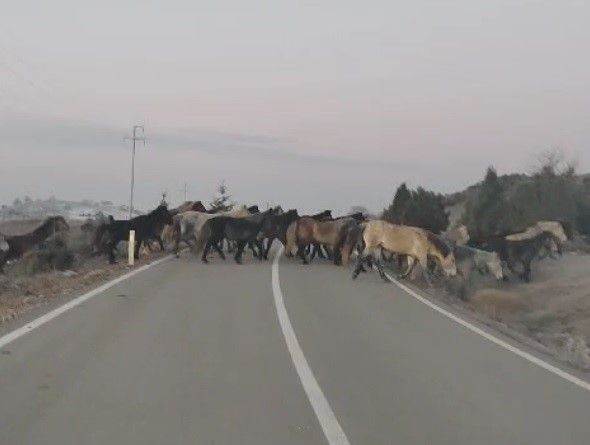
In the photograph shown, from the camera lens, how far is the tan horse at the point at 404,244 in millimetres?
20891

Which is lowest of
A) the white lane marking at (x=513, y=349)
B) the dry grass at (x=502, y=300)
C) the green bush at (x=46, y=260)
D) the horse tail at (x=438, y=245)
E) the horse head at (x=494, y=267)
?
the green bush at (x=46, y=260)

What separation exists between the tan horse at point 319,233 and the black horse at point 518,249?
9.06 m

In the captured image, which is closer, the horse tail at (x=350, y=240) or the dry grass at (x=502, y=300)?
the dry grass at (x=502, y=300)

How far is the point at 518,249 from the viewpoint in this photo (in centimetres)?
3206

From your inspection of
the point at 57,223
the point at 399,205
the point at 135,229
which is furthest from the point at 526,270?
the point at 399,205

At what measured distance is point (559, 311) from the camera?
22.0m

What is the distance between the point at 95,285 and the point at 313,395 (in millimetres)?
10168

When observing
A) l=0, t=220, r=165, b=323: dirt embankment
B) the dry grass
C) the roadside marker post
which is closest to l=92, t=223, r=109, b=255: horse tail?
l=0, t=220, r=165, b=323: dirt embankment

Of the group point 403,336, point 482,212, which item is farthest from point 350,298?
point 482,212

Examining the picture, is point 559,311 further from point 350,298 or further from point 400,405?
point 400,405

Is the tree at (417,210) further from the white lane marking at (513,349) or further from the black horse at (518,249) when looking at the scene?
the white lane marking at (513,349)

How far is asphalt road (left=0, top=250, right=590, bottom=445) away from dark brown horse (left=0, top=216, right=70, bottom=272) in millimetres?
17937

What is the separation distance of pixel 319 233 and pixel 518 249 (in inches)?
417

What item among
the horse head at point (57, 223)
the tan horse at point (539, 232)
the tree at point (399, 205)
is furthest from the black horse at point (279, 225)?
the tree at point (399, 205)
